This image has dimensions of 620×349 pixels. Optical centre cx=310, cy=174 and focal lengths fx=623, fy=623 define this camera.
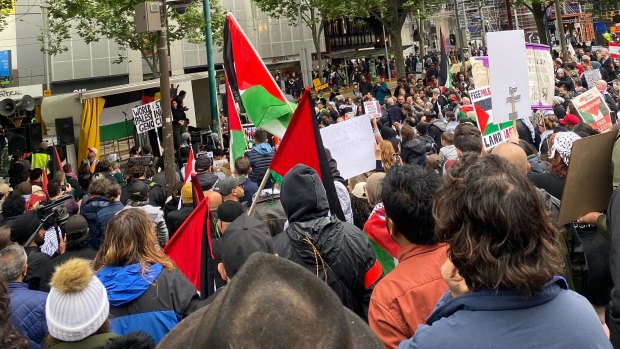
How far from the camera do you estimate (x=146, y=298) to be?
3299 millimetres

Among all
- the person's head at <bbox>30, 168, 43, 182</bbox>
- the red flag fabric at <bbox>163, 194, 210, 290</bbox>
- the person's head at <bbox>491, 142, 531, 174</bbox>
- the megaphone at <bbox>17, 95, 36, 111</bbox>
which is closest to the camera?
the person's head at <bbox>491, 142, 531, 174</bbox>

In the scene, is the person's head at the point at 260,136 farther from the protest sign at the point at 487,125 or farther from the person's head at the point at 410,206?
the person's head at the point at 410,206

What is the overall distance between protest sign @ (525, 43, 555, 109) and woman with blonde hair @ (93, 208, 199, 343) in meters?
5.86

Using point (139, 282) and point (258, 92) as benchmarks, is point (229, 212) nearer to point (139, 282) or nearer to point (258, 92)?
point (139, 282)

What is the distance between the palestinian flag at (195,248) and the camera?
4262 mm

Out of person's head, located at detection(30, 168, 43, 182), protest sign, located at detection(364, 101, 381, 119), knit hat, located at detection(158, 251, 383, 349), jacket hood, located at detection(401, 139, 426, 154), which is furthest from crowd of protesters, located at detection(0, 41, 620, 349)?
protest sign, located at detection(364, 101, 381, 119)

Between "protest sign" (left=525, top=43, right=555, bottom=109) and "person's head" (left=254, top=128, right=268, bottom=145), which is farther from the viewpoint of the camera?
"person's head" (left=254, top=128, right=268, bottom=145)

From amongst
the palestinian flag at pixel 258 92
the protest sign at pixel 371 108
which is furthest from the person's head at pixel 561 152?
the protest sign at pixel 371 108

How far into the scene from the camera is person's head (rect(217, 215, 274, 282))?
335 centimetres

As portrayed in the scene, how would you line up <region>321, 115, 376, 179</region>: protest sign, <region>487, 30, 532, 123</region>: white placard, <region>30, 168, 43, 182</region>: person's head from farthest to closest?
1. <region>30, 168, 43, 182</region>: person's head
2. <region>321, 115, 376, 179</region>: protest sign
3. <region>487, 30, 532, 123</region>: white placard

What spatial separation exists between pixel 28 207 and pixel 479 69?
6.97 metres

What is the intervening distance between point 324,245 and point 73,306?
4.10 ft

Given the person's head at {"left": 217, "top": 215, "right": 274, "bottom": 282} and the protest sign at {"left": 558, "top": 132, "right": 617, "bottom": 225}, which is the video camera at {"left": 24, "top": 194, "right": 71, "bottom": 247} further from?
the protest sign at {"left": 558, "top": 132, "right": 617, "bottom": 225}

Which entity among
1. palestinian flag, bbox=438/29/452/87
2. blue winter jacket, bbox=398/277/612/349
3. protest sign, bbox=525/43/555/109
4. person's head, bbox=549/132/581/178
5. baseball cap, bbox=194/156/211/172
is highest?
palestinian flag, bbox=438/29/452/87
